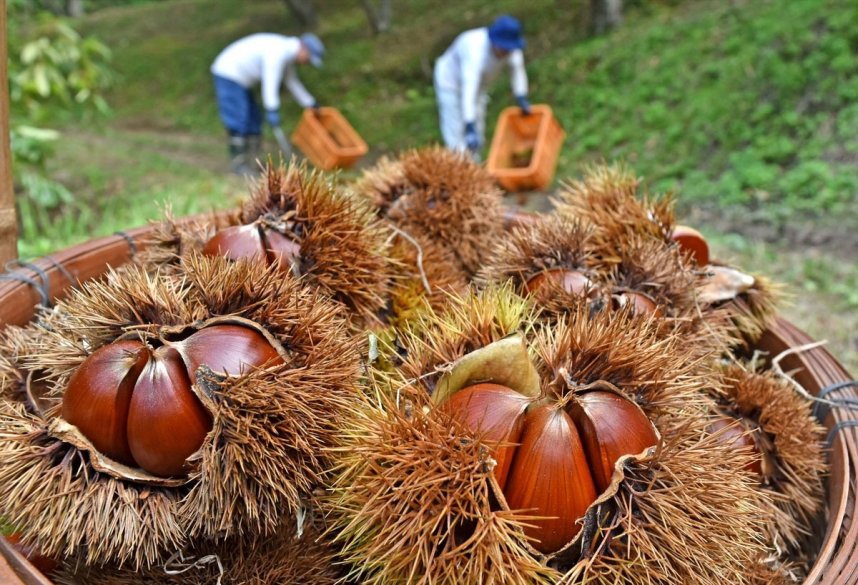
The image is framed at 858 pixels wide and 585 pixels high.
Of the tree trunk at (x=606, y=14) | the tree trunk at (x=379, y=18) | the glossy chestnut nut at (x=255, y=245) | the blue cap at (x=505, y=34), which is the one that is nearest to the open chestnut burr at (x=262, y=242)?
the glossy chestnut nut at (x=255, y=245)

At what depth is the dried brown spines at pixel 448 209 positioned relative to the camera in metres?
1.63

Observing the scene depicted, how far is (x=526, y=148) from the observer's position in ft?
16.5

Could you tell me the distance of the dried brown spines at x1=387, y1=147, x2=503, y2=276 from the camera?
5.34ft

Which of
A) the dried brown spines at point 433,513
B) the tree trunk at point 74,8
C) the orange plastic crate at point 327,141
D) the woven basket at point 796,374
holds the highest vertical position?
the dried brown spines at point 433,513

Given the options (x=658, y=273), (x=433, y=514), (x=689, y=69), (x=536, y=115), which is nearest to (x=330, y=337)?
(x=433, y=514)

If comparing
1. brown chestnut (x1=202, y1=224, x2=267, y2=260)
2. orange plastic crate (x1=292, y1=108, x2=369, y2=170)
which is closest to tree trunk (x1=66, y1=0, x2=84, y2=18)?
orange plastic crate (x1=292, y1=108, x2=369, y2=170)

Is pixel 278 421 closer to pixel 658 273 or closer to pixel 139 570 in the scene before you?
pixel 139 570

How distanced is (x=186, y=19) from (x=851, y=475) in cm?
1609

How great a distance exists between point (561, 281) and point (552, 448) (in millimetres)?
488

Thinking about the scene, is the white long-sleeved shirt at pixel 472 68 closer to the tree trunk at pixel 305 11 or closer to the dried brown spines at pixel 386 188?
the dried brown spines at pixel 386 188

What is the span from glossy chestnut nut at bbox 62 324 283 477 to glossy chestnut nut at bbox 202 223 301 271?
0.27 metres

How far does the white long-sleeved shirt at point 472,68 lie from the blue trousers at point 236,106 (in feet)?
6.81

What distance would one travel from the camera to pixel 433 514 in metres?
0.80

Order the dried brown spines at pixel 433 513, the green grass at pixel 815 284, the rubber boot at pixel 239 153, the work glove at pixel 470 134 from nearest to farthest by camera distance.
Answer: the dried brown spines at pixel 433 513 < the green grass at pixel 815 284 < the work glove at pixel 470 134 < the rubber boot at pixel 239 153
